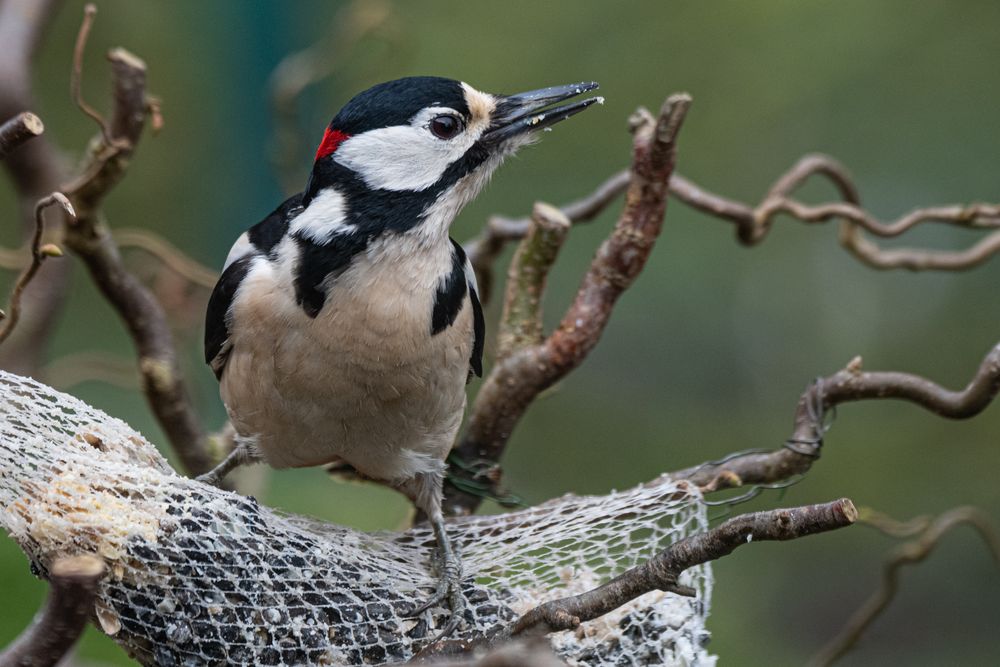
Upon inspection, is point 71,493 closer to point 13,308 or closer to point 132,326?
point 13,308

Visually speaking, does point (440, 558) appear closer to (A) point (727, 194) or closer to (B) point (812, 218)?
(B) point (812, 218)

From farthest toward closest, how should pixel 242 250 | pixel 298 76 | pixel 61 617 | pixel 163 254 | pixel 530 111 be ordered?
pixel 298 76
pixel 163 254
pixel 242 250
pixel 530 111
pixel 61 617

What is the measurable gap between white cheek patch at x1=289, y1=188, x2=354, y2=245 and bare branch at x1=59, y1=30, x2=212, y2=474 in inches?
18.2

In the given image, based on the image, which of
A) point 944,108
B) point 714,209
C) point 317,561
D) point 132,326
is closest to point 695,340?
point 944,108

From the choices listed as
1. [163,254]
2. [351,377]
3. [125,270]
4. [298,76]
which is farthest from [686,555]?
[298,76]

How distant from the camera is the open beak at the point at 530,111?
6.82 ft

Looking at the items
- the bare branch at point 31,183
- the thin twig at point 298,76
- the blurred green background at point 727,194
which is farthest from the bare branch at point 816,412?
the blurred green background at point 727,194

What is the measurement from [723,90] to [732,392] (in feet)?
4.64

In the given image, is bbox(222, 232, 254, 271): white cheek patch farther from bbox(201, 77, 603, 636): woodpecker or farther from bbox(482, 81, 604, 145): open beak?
bbox(482, 81, 604, 145): open beak

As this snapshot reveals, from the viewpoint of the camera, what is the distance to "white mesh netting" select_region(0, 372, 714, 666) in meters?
1.71

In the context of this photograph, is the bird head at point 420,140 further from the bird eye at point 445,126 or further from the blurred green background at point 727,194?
the blurred green background at point 727,194

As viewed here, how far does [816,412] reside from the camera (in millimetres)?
2086

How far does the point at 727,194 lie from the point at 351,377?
12.4ft

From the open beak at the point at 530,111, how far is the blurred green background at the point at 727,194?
284 cm
